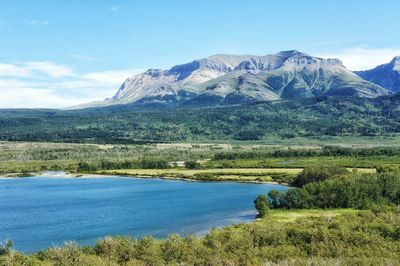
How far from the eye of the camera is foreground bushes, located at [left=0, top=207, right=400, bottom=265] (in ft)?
142

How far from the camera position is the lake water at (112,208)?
7625cm

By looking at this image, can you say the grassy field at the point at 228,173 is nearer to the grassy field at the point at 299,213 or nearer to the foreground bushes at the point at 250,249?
the grassy field at the point at 299,213

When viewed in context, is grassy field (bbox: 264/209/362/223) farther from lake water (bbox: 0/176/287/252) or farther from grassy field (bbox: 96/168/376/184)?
grassy field (bbox: 96/168/376/184)

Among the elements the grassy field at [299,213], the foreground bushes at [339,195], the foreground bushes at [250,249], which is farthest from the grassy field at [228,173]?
the foreground bushes at [250,249]

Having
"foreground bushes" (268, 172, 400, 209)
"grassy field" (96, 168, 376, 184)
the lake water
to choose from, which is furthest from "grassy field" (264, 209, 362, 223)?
"grassy field" (96, 168, 376, 184)

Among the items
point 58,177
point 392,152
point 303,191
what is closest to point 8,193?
point 58,177

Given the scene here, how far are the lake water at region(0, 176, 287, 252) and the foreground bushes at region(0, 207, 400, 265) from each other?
2023 centimetres

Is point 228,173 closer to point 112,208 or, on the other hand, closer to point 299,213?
point 112,208

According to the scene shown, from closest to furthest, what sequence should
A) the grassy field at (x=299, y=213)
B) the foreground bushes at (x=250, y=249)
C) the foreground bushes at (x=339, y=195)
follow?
the foreground bushes at (x=250, y=249)
the grassy field at (x=299, y=213)
the foreground bushes at (x=339, y=195)

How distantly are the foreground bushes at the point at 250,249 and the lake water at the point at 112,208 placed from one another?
2023 centimetres

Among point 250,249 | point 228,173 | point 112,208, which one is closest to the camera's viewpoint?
point 250,249

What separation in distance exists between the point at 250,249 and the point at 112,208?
5738 cm

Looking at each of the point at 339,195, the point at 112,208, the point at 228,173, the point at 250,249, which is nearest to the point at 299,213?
the point at 339,195

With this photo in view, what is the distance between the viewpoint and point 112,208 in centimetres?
9988
